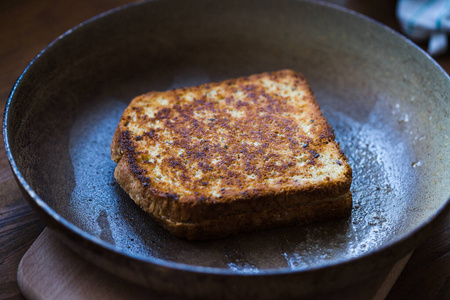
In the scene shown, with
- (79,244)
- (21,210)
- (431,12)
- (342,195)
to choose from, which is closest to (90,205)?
(21,210)

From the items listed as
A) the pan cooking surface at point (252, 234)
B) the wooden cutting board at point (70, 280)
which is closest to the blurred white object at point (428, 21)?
the pan cooking surface at point (252, 234)

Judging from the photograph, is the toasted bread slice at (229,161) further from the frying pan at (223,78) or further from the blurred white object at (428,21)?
the blurred white object at (428,21)

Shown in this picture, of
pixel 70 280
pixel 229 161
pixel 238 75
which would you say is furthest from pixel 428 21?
pixel 70 280

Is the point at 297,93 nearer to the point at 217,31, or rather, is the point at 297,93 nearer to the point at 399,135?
the point at 399,135

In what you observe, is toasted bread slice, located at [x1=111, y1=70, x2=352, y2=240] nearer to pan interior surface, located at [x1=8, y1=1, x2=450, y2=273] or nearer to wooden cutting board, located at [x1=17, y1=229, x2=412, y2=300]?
pan interior surface, located at [x1=8, y1=1, x2=450, y2=273]

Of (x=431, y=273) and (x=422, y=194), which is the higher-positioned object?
(x=422, y=194)

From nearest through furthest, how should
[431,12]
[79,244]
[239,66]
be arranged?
[79,244] → [239,66] → [431,12]

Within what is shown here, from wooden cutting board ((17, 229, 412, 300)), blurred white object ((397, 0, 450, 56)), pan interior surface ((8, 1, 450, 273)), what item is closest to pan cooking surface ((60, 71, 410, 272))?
pan interior surface ((8, 1, 450, 273))
